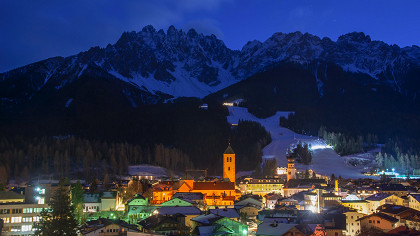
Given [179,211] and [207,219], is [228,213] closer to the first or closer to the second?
[179,211]

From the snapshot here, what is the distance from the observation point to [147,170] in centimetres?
15038

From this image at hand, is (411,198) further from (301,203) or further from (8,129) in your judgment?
(8,129)

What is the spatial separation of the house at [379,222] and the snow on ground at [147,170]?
8723 cm

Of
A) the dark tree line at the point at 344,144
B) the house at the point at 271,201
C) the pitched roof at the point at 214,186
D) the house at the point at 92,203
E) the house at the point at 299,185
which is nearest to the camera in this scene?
the house at the point at 92,203

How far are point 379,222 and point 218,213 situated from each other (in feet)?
71.8

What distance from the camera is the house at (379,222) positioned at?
6469 cm

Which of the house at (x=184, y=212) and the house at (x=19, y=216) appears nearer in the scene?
the house at (x=19, y=216)

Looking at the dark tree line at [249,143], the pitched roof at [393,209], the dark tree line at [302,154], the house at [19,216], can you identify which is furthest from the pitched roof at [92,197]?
the dark tree line at [302,154]

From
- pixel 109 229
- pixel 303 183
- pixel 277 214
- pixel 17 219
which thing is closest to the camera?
pixel 109 229

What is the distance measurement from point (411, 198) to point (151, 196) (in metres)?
49.8

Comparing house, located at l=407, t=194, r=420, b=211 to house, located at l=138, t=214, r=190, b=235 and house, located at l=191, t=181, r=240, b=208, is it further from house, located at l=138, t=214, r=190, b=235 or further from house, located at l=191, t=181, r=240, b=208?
house, located at l=138, t=214, r=190, b=235

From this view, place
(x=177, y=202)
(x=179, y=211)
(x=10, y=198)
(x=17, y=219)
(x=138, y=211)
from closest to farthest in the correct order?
1. (x=17, y=219)
2. (x=10, y=198)
3. (x=179, y=211)
4. (x=138, y=211)
5. (x=177, y=202)

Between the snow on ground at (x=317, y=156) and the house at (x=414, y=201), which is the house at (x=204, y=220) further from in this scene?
the snow on ground at (x=317, y=156)

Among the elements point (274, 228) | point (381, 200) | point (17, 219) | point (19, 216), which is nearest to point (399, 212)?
point (381, 200)
